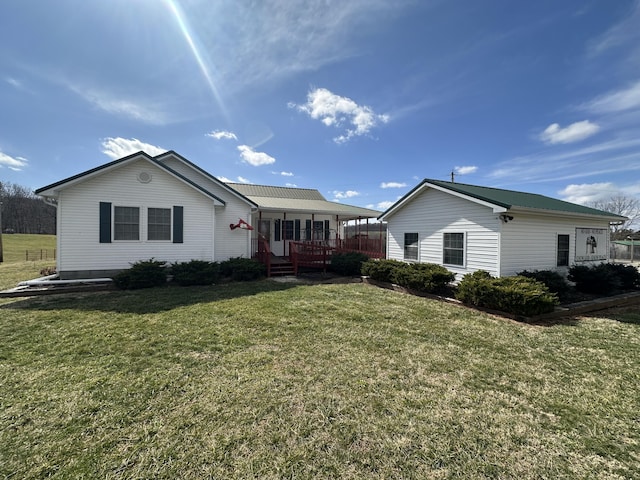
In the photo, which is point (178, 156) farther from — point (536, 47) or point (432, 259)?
point (536, 47)

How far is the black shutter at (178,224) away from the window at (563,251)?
14.0m

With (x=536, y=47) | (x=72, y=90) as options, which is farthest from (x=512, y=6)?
(x=72, y=90)

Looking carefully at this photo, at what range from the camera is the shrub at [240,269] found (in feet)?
35.4

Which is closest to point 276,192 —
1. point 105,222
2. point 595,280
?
point 105,222

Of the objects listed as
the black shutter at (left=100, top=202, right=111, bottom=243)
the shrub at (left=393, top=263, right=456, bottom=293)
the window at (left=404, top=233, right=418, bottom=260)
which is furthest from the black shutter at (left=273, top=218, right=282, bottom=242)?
the shrub at (left=393, top=263, right=456, bottom=293)

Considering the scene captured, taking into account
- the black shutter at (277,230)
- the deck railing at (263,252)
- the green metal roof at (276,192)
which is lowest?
the deck railing at (263,252)

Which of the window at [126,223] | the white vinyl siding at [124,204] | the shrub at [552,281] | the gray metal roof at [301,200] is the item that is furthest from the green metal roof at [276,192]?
the shrub at [552,281]

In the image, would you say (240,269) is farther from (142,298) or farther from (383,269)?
(383,269)

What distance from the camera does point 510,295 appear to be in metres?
6.34

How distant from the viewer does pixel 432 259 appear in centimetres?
1023

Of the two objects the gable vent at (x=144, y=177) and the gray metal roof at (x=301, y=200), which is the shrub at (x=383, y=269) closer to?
the gray metal roof at (x=301, y=200)

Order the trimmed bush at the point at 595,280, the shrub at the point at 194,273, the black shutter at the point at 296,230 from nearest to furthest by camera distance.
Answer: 1. the trimmed bush at the point at 595,280
2. the shrub at the point at 194,273
3. the black shutter at the point at 296,230

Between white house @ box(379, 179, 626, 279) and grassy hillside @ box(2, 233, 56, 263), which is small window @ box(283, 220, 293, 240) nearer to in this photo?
white house @ box(379, 179, 626, 279)

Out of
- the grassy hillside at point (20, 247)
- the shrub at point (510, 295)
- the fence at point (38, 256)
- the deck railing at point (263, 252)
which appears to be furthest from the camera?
the grassy hillside at point (20, 247)
